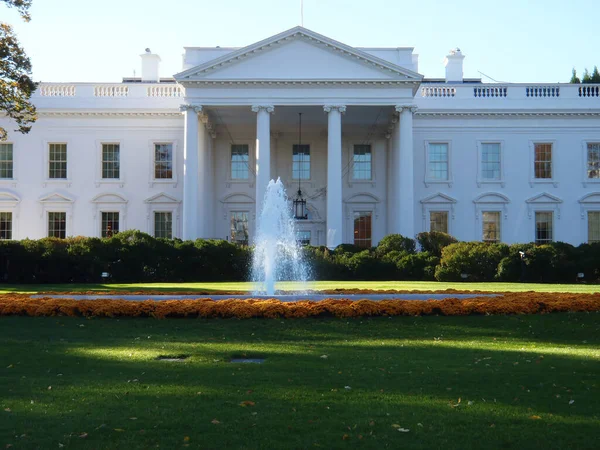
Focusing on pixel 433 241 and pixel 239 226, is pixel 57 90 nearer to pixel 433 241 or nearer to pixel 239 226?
pixel 239 226

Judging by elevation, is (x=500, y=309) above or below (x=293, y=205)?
below

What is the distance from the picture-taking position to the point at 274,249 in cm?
2145

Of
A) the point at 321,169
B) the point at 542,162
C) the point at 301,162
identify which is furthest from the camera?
the point at 301,162

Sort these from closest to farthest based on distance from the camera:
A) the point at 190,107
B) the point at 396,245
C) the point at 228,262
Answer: the point at 228,262
the point at 396,245
the point at 190,107

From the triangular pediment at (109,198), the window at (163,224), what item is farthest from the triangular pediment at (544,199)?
the triangular pediment at (109,198)

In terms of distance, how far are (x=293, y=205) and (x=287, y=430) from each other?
36266 mm

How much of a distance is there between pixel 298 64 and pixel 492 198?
1425 cm

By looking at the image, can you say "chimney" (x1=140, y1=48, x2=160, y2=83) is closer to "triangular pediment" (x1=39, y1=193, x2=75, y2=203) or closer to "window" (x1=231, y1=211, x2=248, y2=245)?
"triangular pediment" (x1=39, y1=193, x2=75, y2=203)

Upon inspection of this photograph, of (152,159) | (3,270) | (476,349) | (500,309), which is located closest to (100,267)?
(3,270)

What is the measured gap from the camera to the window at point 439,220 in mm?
42656

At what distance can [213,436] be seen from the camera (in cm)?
648

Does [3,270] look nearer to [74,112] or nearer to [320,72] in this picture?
[74,112]

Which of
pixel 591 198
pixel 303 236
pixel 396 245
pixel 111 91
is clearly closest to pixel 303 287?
pixel 396 245

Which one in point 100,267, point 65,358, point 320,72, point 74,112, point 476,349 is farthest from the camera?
point 74,112
